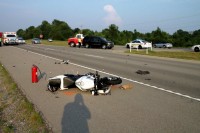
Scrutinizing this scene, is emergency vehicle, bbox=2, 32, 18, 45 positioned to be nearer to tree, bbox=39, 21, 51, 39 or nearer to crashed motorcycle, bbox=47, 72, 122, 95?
crashed motorcycle, bbox=47, 72, 122, 95

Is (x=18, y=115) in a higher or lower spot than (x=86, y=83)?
lower

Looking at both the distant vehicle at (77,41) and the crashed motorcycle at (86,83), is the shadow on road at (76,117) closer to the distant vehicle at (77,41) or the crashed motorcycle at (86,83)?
the crashed motorcycle at (86,83)

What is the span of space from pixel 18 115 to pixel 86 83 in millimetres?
2542

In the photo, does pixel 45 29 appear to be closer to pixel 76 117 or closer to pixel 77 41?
pixel 77 41

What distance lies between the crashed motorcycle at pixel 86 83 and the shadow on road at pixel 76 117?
2.84 feet

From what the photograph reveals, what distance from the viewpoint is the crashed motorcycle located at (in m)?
8.93

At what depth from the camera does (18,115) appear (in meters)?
7.07

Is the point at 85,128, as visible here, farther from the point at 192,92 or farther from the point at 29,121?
the point at 192,92

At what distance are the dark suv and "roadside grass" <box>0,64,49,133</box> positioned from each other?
31405 millimetres

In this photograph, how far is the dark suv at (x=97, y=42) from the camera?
135 ft

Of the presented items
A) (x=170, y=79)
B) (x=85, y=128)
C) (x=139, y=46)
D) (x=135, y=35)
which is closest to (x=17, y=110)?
(x=85, y=128)

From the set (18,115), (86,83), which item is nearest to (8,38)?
(86,83)

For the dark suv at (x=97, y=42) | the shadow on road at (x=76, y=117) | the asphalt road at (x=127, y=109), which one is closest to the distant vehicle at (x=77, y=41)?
the dark suv at (x=97, y=42)

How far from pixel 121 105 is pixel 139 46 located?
3650cm
